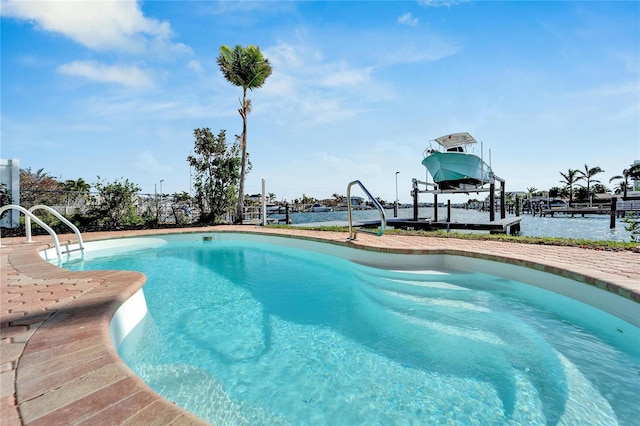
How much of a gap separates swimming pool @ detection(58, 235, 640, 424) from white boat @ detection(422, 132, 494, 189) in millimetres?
11104

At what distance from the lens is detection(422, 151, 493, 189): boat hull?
14727mm

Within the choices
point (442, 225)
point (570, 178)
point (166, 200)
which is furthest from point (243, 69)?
point (570, 178)

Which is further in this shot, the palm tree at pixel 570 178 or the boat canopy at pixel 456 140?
the palm tree at pixel 570 178

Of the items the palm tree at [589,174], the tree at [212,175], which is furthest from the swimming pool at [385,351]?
the palm tree at [589,174]

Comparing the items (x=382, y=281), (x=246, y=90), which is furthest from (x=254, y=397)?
(x=246, y=90)

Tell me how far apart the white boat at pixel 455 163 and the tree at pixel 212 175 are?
10698mm

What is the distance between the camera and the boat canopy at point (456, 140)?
48.9ft

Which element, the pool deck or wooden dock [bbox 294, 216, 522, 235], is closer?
the pool deck

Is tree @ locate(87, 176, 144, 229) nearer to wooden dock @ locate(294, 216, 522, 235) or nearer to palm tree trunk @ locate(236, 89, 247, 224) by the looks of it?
palm tree trunk @ locate(236, 89, 247, 224)

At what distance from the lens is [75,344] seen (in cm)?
183

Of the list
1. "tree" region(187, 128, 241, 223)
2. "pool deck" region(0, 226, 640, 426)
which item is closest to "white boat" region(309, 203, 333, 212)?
"tree" region(187, 128, 241, 223)

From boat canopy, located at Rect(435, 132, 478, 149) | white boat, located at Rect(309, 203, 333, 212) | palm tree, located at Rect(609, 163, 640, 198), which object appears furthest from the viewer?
white boat, located at Rect(309, 203, 333, 212)

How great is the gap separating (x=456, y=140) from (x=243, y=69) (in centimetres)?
1160

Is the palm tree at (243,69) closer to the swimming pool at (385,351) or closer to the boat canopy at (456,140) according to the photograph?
the swimming pool at (385,351)
